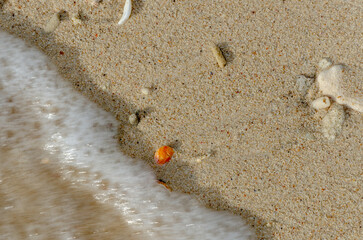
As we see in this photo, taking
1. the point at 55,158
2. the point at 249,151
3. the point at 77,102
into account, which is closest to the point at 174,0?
the point at 77,102

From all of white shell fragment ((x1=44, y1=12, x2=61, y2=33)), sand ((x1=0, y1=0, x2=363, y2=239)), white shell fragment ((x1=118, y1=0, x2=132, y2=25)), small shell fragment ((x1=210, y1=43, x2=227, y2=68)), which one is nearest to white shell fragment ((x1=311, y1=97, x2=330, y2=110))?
sand ((x1=0, y1=0, x2=363, y2=239))

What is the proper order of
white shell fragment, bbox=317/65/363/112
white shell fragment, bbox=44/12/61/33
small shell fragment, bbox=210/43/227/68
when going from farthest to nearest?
white shell fragment, bbox=44/12/61/33, small shell fragment, bbox=210/43/227/68, white shell fragment, bbox=317/65/363/112

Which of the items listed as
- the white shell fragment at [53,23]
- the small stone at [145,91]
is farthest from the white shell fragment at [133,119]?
the white shell fragment at [53,23]

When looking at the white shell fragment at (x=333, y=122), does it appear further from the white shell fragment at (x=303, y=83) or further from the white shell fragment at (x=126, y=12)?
the white shell fragment at (x=126, y=12)

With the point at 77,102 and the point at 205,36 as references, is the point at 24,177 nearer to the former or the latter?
the point at 77,102

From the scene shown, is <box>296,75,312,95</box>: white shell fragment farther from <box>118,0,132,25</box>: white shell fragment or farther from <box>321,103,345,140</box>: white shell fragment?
<box>118,0,132,25</box>: white shell fragment

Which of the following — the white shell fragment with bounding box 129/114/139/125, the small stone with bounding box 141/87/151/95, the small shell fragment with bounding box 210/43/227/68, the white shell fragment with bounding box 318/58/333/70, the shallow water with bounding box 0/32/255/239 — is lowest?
the shallow water with bounding box 0/32/255/239

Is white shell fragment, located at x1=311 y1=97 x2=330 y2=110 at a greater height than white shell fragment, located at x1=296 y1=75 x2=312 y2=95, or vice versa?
white shell fragment, located at x1=296 y1=75 x2=312 y2=95
